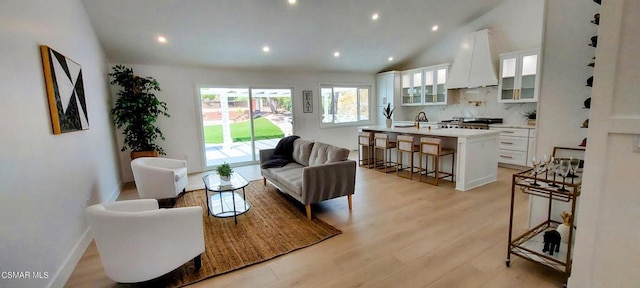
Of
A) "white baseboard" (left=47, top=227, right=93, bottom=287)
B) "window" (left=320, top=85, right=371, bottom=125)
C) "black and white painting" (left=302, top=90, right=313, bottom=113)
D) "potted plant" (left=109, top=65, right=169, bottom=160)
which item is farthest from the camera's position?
"window" (left=320, top=85, right=371, bottom=125)

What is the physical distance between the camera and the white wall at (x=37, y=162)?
5.79 ft

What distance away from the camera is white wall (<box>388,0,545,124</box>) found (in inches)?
212

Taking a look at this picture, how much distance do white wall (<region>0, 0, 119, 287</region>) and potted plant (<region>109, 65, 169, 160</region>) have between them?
1.44 m

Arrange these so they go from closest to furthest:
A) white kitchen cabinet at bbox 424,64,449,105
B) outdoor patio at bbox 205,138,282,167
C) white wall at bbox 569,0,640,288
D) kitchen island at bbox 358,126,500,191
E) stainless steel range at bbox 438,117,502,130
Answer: white wall at bbox 569,0,640,288 < kitchen island at bbox 358,126,500,191 < stainless steel range at bbox 438,117,502,130 < outdoor patio at bbox 205,138,282,167 < white kitchen cabinet at bbox 424,64,449,105

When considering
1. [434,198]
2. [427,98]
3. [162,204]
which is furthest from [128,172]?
[427,98]

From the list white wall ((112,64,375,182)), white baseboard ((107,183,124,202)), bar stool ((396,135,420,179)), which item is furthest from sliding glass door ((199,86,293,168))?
bar stool ((396,135,420,179))

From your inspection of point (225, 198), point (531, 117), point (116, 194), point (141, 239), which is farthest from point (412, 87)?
point (141, 239)

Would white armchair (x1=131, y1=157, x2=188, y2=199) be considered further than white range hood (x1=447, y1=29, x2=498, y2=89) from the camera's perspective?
No

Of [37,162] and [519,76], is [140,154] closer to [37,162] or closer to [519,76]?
[37,162]

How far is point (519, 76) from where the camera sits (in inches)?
214

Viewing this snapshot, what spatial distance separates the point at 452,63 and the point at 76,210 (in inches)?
295

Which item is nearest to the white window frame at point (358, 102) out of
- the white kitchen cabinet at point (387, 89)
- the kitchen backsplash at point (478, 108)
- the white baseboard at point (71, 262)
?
the white kitchen cabinet at point (387, 89)

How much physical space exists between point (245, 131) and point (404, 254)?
4927mm

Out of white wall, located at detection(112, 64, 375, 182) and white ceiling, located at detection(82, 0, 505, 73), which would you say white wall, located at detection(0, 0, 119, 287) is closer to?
white ceiling, located at detection(82, 0, 505, 73)
